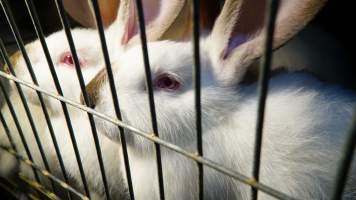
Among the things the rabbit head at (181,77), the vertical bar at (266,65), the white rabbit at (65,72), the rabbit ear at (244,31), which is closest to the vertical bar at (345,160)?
the vertical bar at (266,65)

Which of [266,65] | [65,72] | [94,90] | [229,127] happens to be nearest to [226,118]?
[229,127]

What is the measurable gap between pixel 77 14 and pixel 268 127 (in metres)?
0.80

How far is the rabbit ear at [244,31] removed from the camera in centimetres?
72

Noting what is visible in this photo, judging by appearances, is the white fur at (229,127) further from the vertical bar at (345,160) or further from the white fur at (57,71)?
the vertical bar at (345,160)

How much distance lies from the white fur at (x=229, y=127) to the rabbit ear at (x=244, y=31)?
0.04 meters

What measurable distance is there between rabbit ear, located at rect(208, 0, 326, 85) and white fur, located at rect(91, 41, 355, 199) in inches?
1.5

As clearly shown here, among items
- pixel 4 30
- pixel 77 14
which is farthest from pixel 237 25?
pixel 4 30

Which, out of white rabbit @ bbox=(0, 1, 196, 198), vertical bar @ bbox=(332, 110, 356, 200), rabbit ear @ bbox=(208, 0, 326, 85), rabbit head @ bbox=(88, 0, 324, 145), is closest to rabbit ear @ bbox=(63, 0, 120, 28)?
white rabbit @ bbox=(0, 1, 196, 198)

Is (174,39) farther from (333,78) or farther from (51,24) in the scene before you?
(51,24)

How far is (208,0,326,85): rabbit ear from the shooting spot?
715 mm

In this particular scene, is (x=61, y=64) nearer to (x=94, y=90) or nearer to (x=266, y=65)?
(x=94, y=90)

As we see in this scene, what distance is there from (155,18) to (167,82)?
0.22m

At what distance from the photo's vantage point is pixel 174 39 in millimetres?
1086

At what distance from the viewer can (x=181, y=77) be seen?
0.94m
